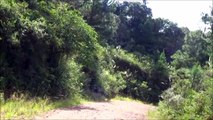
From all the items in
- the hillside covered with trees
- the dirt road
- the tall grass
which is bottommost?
the dirt road

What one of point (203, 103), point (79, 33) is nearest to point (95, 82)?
point (79, 33)

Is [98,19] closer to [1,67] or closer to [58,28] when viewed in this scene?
[58,28]

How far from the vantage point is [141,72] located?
166 feet

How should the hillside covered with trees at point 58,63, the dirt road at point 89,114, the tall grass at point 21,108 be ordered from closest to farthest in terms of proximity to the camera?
the tall grass at point 21,108
the dirt road at point 89,114
the hillside covered with trees at point 58,63

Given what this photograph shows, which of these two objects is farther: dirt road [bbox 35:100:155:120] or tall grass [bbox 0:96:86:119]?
dirt road [bbox 35:100:155:120]

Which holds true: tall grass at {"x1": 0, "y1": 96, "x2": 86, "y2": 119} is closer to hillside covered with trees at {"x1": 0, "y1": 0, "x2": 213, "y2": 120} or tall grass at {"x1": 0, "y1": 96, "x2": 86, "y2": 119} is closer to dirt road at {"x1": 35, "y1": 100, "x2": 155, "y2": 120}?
dirt road at {"x1": 35, "y1": 100, "x2": 155, "y2": 120}

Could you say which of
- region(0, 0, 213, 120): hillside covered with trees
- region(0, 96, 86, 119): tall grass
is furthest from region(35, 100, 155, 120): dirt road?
region(0, 0, 213, 120): hillside covered with trees

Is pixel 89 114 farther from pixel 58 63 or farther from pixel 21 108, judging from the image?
pixel 58 63

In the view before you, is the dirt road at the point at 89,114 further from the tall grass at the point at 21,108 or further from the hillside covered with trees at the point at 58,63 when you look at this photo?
the hillside covered with trees at the point at 58,63

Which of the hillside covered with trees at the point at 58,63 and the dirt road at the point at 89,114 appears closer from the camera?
the dirt road at the point at 89,114

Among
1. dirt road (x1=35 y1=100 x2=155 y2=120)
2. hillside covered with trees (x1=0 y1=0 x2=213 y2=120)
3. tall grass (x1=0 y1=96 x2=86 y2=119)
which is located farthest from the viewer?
hillside covered with trees (x1=0 y1=0 x2=213 y2=120)

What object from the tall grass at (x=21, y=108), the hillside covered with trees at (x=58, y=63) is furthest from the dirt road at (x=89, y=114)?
the hillside covered with trees at (x=58, y=63)

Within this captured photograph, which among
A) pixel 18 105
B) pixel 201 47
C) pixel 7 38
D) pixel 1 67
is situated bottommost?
pixel 18 105

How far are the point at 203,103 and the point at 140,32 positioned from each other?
5285 cm
